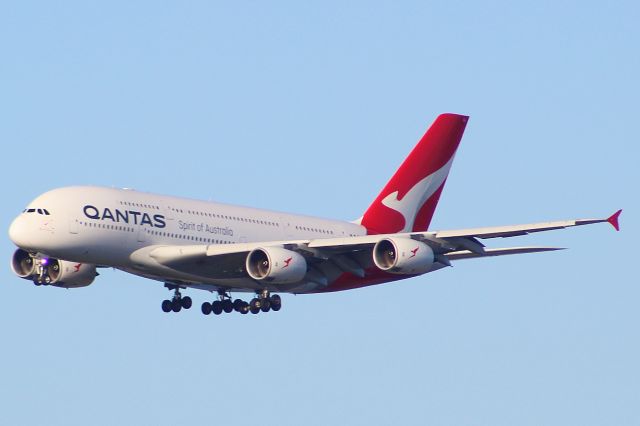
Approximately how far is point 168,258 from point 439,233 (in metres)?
10.7

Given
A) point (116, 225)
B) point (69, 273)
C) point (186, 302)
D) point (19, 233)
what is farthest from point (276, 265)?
point (69, 273)

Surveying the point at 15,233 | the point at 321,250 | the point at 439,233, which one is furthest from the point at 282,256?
the point at 15,233

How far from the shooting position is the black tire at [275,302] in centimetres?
6095

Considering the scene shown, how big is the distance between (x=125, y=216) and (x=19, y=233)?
4.10 metres

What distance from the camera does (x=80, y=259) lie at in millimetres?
56500

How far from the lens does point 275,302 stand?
200 ft

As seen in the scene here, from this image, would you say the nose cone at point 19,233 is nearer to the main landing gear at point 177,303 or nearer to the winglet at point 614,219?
the main landing gear at point 177,303

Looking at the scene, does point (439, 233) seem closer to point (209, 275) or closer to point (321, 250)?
point (321, 250)

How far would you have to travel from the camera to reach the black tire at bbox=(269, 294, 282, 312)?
61.0 meters

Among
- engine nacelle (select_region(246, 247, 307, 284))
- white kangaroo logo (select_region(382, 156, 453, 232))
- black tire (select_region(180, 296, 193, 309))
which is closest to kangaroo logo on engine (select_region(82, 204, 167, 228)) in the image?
engine nacelle (select_region(246, 247, 307, 284))

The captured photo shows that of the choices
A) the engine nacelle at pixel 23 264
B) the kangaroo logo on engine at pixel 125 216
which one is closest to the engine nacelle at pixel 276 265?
the kangaroo logo on engine at pixel 125 216

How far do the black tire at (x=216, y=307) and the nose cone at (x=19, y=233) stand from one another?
10.8m

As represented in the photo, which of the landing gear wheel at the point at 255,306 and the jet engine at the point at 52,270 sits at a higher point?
the jet engine at the point at 52,270

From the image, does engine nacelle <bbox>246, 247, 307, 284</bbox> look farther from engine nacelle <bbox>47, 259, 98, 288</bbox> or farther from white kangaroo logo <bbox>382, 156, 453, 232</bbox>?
white kangaroo logo <bbox>382, 156, 453, 232</bbox>
